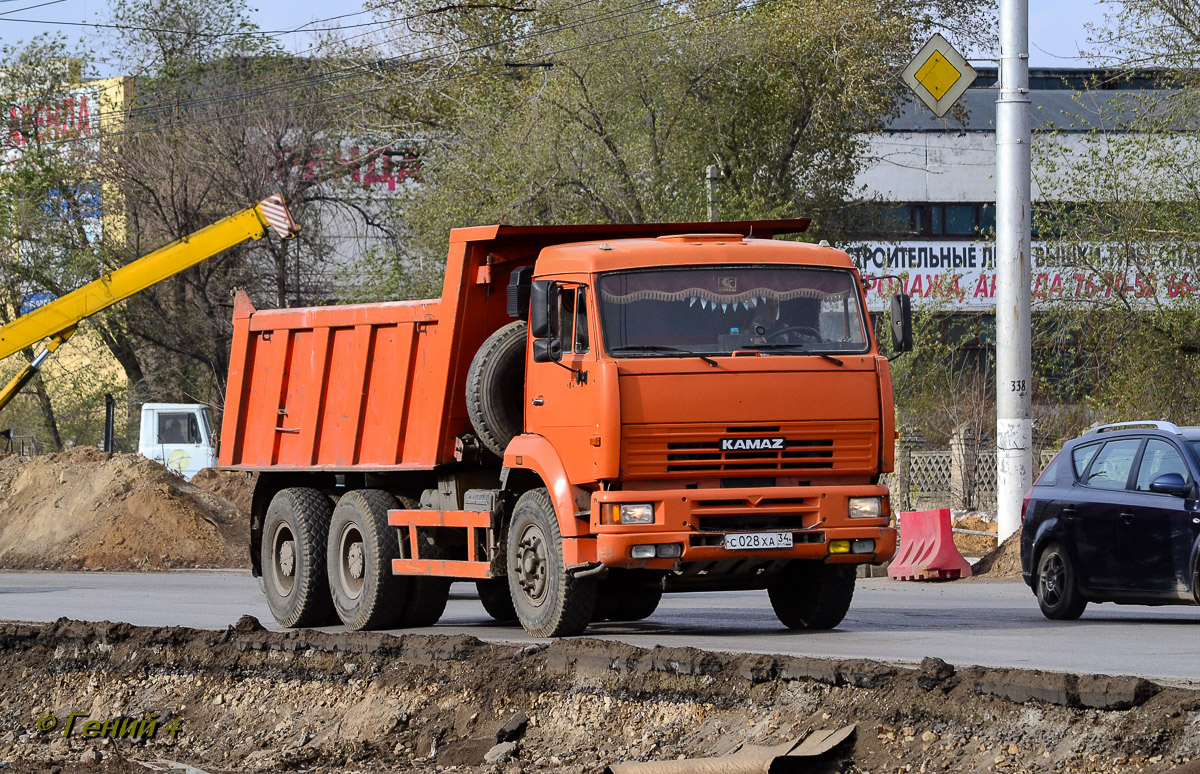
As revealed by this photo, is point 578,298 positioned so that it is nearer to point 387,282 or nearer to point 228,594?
point 228,594

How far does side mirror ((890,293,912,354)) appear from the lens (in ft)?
38.5

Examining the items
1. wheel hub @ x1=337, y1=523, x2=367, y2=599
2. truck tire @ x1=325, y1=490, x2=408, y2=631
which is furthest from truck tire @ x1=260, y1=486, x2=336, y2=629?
wheel hub @ x1=337, y1=523, x2=367, y2=599

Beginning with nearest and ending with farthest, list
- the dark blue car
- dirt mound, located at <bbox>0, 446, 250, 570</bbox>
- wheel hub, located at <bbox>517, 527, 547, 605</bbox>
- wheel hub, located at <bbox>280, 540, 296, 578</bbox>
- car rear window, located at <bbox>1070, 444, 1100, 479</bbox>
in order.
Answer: wheel hub, located at <bbox>517, 527, 547, 605</bbox> → the dark blue car → car rear window, located at <bbox>1070, 444, 1100, 479</bbox> → wheel hub, located at <bbox>280, 540, 296, 578</bbox> → dirt mound, located at <bbox>0, 446, 250, 570</bbox>

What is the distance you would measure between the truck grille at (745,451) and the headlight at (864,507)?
198mm

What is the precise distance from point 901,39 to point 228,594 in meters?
21.4

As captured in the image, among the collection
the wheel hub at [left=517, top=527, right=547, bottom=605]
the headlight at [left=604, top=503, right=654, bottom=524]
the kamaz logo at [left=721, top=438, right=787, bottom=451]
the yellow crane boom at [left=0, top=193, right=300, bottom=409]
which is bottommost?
the wheel hub at [left=517, top=527, right=547, bottom=605]

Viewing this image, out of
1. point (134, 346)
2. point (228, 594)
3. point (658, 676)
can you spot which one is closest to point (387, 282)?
point (134, 346)

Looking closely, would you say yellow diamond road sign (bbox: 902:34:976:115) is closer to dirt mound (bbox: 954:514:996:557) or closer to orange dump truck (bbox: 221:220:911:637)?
dirt mound (bbox: 954:514:996:557)

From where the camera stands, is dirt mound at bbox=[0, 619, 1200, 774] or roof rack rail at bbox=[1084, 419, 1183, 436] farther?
roof rack rail at bbox=[1084, 419, 1183, 436]

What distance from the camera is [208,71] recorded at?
1750 inches

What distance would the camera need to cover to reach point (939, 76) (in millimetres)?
19766

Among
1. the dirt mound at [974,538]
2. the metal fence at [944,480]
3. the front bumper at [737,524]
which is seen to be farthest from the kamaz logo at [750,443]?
the metal fence at [944,480]

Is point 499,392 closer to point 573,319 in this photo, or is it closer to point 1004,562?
point 573,319

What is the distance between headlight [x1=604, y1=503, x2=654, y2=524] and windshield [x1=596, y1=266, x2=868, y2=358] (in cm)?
100
